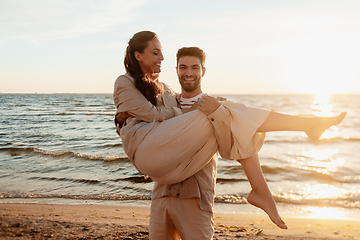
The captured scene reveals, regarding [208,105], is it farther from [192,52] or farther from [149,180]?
[149,180]

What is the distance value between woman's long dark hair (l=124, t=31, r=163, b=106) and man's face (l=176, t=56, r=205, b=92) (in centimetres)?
25

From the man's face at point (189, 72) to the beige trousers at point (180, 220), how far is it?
106 centimetres

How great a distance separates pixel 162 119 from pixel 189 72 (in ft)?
2.23

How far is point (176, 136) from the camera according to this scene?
2.21m

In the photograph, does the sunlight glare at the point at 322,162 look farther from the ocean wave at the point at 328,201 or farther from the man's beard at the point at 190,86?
the man's beard at the point at 190,86

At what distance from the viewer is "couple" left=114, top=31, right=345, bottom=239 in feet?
7.36

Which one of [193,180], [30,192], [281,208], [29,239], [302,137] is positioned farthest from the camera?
[302,137]

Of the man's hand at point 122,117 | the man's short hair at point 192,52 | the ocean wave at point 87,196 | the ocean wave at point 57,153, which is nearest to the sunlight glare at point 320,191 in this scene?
the ocean wave at point 87,196

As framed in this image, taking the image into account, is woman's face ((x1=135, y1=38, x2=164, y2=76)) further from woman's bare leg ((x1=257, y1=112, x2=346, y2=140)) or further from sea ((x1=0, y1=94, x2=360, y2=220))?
sea ((x1=0, y1=94, x2=360, y2=220))

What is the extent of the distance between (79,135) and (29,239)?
12897 millimetres

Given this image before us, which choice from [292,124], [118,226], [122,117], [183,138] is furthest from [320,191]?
[122,117]

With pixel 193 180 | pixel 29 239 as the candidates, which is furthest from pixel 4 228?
pixel 193 180

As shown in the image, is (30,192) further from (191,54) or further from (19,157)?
(191,54)

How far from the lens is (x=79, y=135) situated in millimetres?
16281
